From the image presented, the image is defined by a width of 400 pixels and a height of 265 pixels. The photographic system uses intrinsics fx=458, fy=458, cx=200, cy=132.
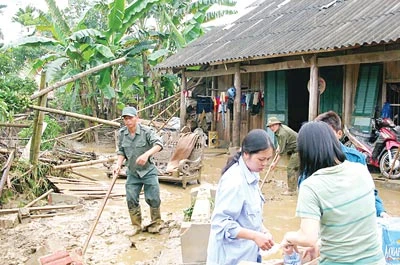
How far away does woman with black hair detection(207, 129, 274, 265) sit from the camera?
2586mm

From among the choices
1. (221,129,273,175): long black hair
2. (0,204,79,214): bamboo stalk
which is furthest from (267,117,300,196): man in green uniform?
(221,129,273,175): long black hair

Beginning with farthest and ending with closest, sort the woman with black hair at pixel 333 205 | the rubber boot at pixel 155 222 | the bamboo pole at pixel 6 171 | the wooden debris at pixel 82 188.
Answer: the wooden debris at pixel 82 188
the bamboo pole at pixel 6 171
the rubber boot at pixel 155 222
the woman with black hair at pixel 333 205

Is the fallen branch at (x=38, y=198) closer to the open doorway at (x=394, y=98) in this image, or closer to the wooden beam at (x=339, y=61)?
the wooden beam at (x=339, y=61)

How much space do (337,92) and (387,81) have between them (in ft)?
5.81

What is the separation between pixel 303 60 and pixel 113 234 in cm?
630

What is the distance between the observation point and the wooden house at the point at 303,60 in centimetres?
966

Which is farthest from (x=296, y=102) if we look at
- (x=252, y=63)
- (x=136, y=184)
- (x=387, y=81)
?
(x=136, y=184)

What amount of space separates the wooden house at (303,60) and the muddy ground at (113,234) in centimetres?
289

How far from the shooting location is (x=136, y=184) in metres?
6.55

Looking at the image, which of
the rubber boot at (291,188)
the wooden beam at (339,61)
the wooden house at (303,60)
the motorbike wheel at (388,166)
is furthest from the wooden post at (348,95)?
the rubber boot at (291,188)

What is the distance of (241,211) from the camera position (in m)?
2.67

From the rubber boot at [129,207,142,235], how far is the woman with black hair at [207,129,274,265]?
4008 mm

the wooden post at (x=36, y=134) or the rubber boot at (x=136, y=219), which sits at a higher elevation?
the wooden post at (x=36, y=134)

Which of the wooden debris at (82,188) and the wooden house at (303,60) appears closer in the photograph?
the wooden debris at (82,188)
